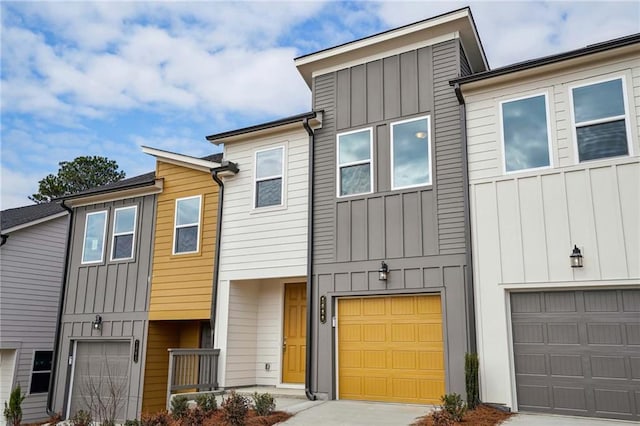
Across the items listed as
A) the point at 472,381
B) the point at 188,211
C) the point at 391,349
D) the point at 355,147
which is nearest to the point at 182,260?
the point at 188,211

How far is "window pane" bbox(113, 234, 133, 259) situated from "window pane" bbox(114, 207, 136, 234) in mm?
189

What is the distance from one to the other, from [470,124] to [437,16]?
2.29 metres

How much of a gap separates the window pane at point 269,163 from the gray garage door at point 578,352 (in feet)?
19.0

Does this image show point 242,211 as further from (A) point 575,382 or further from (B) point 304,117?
(A) point 575,382

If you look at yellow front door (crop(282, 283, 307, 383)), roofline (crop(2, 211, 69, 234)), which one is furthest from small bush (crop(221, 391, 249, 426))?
roofline (crop(2, 211, 69, 234))

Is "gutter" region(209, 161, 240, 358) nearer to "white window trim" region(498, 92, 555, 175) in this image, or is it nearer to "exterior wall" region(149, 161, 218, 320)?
"exterior wall" region(149, 161, 218, 320)

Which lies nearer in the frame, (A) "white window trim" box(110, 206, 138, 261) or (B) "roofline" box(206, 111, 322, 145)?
(B) "roofline" box(206, 111, 322, 145)

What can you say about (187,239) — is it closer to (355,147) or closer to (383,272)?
(355,147)

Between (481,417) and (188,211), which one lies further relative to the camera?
(188,211)

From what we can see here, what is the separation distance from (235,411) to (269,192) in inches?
Result: 199

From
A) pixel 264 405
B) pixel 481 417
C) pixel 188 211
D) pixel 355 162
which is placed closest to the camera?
pixel 481 417

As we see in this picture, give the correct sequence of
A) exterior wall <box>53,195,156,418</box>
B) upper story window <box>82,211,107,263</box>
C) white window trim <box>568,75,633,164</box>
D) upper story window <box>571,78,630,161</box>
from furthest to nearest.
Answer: upper story window <box>82,211,107,263</box> < exterior wall <box>53,195,156,418</box> < upper story window <box>571,78,630,161</box> < white window trim <box>568,75,633,164</box>

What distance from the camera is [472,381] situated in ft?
26.1

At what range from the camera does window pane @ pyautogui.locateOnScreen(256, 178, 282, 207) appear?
37.7 ft
